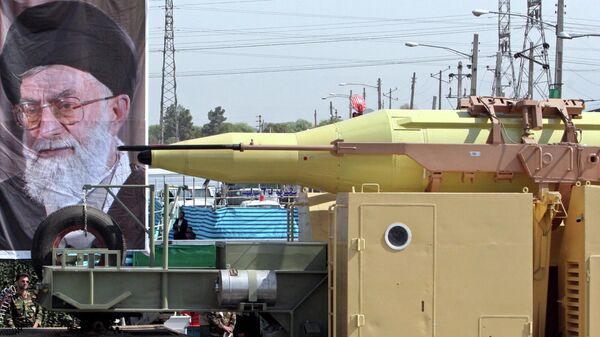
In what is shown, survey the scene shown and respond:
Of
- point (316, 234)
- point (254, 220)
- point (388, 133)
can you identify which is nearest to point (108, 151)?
point (254, 220)

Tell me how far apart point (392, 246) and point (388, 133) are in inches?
57.3

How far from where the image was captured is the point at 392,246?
8836 millimetres

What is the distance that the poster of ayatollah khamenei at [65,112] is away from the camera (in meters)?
15.8

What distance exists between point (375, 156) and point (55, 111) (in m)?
7.80

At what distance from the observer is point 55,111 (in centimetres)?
1589

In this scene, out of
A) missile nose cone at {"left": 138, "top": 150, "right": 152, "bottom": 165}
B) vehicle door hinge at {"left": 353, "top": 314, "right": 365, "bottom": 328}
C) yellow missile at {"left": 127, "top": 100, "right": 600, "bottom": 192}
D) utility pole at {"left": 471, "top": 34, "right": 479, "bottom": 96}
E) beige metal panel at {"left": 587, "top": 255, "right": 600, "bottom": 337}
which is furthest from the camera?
utility pole at {"left": 471, "top": 34, "right": 479, "bottom": 96}

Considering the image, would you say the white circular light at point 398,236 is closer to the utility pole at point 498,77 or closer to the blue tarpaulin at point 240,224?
the blue tarpaulin at point 240,224

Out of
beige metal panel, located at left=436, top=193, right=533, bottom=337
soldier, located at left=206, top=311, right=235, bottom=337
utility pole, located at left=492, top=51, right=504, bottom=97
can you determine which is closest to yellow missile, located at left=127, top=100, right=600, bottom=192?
beige metal panel, located at left=436, top=193, right=533, bottom=337

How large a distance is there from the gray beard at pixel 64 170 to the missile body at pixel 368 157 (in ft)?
20.3

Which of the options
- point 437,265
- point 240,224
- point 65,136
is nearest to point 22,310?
point 65,136

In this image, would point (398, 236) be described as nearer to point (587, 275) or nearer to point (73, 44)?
point (587, 275)

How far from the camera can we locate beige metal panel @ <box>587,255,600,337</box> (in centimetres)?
893

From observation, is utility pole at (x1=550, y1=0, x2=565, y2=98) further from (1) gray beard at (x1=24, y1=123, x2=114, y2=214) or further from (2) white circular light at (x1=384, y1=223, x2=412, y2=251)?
A: (2) white circular light at (x1=384, y1=223, x2=412, y2=251)

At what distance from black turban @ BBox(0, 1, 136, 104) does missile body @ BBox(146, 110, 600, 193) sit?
636 cm
